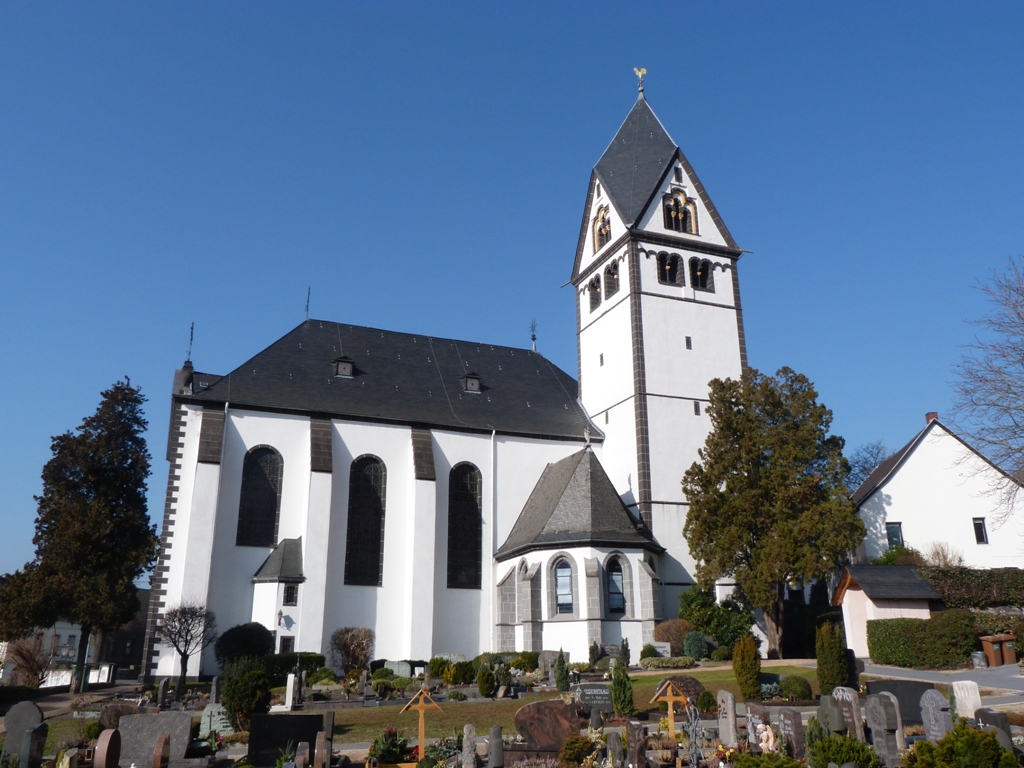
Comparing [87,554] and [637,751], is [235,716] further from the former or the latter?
[87,554]

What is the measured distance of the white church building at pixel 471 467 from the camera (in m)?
29.6

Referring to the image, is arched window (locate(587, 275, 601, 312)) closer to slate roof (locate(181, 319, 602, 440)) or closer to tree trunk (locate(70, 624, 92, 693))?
slate roof (locate(181, 319, 602, 440))

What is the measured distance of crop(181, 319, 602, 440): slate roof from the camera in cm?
3297

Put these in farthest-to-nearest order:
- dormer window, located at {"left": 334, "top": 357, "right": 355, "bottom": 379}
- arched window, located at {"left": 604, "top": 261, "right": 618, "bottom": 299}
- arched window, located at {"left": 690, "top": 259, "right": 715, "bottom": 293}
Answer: arched window, located at {"left": 604, "top": 261, "right": 618, "bottom": 299}, arched window, located at {"left": 690, "top": 259, "right": 715, "bottom": 293}, dormer window, located at {"left": 334, "top": 357, "right": 355, "bottom": 379}

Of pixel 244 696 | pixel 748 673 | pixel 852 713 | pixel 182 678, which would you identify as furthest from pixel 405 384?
pixel 852 713

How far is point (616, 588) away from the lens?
97.6 feet

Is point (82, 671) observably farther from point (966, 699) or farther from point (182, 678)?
point (966, 699)

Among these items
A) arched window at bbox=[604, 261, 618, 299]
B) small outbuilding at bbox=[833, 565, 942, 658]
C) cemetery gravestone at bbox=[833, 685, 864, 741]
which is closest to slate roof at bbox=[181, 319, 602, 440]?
arched window at bbox=[604, 261, 618, 299]

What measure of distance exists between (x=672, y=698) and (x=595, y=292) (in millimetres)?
25900

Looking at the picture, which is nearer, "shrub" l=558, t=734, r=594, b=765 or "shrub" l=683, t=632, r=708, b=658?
"shrub" l=558, t=734, r=594, b=765

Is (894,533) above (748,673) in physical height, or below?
above

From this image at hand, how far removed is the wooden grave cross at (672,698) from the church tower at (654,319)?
1271 centimetres

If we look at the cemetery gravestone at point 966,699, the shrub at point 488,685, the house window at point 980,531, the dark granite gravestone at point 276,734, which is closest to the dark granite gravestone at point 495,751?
the dark granite gravestone at point 276,734

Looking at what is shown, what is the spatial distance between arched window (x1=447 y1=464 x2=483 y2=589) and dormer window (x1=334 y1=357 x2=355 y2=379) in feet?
19.2
